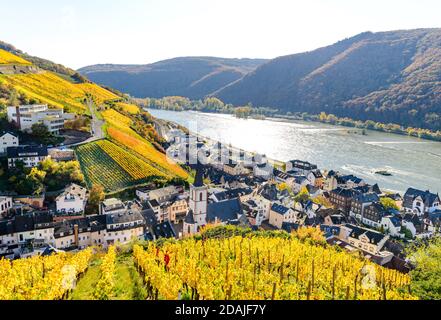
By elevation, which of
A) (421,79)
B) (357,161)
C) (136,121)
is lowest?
(357,161)

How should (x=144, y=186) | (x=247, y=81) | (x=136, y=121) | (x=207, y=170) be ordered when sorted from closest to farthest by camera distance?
1. (x=144, y=186)
2. (x=207, y=170)
3. (x=136, y=121)
4. (x=247, y=81)

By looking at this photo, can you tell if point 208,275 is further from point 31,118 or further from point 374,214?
point 31,118

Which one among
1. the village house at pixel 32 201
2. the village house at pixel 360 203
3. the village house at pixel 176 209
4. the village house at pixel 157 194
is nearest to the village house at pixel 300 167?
the village house at pixel 360 203

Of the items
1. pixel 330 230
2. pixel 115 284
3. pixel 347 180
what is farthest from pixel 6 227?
pixel 347 180

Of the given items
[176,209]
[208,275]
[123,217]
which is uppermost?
[208,275]
